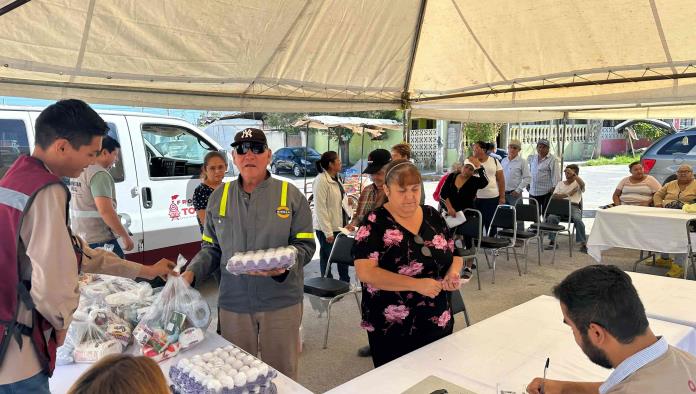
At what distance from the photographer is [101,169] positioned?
11.6ft

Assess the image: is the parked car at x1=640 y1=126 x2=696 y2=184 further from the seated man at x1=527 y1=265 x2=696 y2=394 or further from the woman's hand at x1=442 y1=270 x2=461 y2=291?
the seated man at x1=527 y1=265 x2=696 y2=394

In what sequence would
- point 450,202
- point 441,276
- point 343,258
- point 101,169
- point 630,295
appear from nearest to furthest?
point 630,295 → point 441,276 → point 101,169 → point 343,258 → point 450,202

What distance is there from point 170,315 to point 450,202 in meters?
4.68

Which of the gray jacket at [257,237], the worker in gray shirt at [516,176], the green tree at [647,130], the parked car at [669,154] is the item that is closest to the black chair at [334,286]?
the gray jacket at [257,237]

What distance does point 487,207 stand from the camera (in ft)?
22.8

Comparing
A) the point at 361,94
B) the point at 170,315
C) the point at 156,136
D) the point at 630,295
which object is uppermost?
the point at 361,94

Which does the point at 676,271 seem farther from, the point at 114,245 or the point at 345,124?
the point at 345,124

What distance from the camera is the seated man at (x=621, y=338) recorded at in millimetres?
1253

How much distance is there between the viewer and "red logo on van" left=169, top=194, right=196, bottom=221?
4.93m

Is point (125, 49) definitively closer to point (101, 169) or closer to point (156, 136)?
point (101, 169)

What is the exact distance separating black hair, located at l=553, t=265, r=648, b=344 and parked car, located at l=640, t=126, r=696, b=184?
9148mm

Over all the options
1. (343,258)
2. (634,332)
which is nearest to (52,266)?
(634,332)

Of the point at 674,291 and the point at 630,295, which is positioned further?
the point at 674,291

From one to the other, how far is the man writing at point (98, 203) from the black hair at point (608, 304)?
3.29 m
